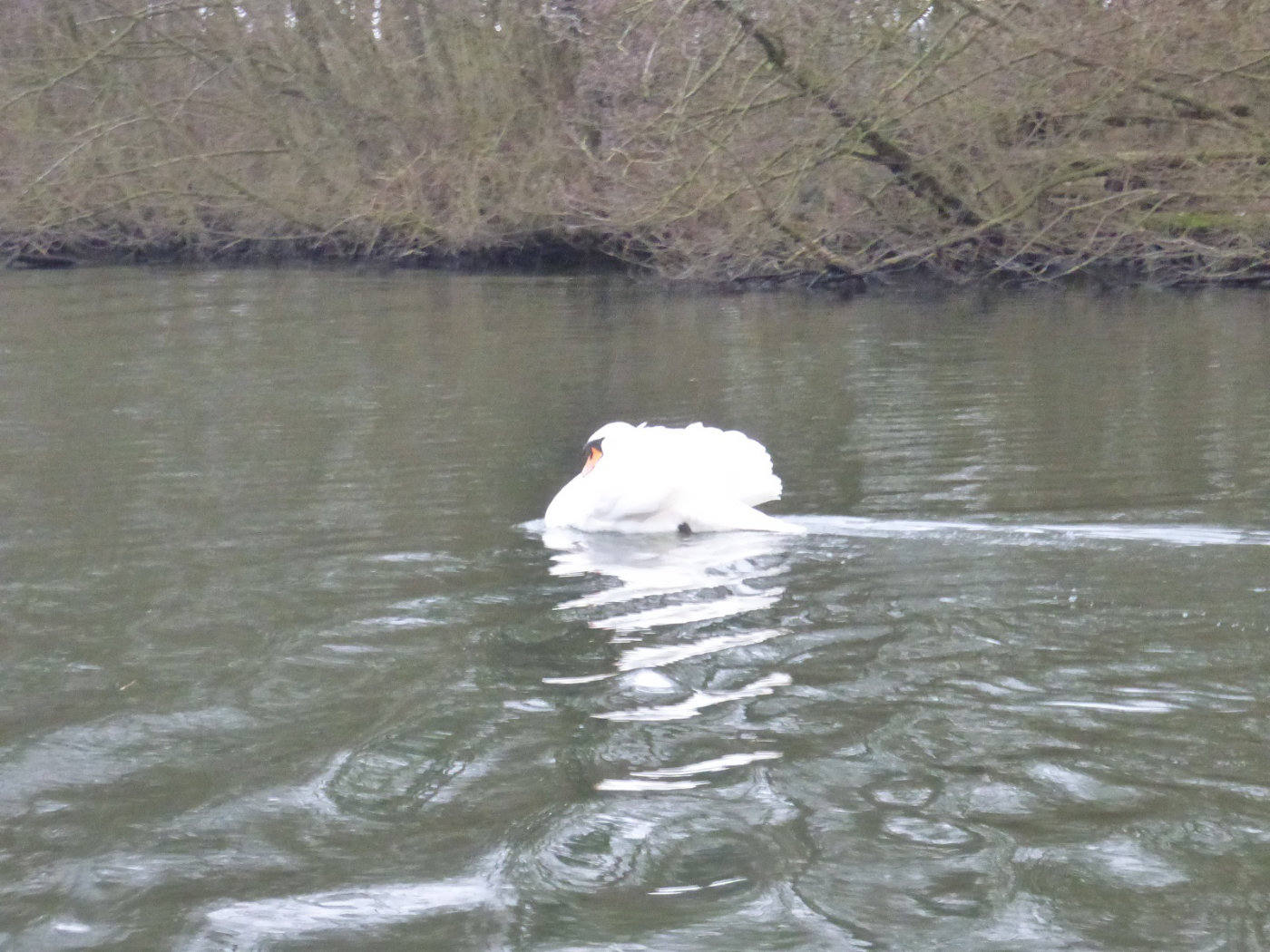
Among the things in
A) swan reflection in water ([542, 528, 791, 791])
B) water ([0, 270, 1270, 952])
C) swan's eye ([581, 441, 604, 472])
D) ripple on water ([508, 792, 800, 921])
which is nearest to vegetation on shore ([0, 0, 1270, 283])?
water ([0, 270, 1270, 952])

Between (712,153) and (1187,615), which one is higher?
(712,153)

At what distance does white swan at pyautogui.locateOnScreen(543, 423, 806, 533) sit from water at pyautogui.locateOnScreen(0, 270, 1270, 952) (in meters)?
0.13

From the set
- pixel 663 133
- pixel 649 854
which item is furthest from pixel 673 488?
pixel 663 133

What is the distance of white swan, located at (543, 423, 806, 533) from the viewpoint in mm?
6309

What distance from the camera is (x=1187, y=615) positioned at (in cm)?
465

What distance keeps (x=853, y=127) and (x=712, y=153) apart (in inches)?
57.2

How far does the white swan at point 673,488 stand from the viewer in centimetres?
631

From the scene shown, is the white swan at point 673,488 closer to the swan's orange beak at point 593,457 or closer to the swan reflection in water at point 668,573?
the swan reflection in water at point 668,573

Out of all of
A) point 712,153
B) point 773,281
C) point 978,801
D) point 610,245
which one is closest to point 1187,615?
point 978,801

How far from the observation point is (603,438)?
22.4ft

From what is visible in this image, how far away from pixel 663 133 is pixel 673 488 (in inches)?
358

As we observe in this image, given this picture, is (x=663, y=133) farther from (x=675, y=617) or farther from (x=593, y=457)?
(x=675, y=617)

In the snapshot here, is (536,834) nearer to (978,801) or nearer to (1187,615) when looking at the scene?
(978,801)

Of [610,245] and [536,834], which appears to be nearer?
[536,834]
